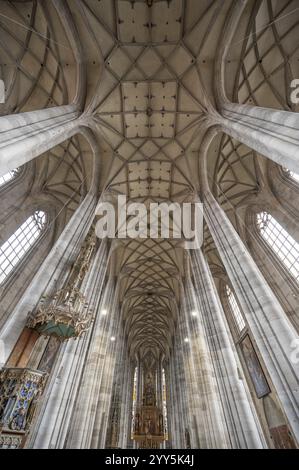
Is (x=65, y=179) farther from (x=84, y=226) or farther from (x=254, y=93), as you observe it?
(x=254, y=93)

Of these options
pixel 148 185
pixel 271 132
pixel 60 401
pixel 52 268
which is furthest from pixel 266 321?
pixel 148 185

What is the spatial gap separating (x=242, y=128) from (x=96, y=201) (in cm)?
869

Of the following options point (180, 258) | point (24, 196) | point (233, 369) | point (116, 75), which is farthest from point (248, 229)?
point (24, 196)

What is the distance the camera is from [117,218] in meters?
16.6

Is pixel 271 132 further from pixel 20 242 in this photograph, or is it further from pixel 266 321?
pixel 20 242

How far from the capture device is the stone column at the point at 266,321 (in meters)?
5.47

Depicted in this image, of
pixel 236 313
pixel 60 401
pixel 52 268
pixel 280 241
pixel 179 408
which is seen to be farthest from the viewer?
pixel 179 408

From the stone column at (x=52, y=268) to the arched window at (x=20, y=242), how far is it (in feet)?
11.6

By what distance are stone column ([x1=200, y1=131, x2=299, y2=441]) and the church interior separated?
0.14 feet

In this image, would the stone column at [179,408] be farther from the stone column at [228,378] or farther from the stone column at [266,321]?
the stone column at [266,321]

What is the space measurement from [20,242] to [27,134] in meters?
8.26

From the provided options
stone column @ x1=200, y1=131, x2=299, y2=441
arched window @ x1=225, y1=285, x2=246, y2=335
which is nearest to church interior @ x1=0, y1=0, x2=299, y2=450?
stone column @ x1=200, y1=131, x2=299, y2=441

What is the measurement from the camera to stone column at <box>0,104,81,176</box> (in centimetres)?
566

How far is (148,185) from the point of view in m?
16.1
